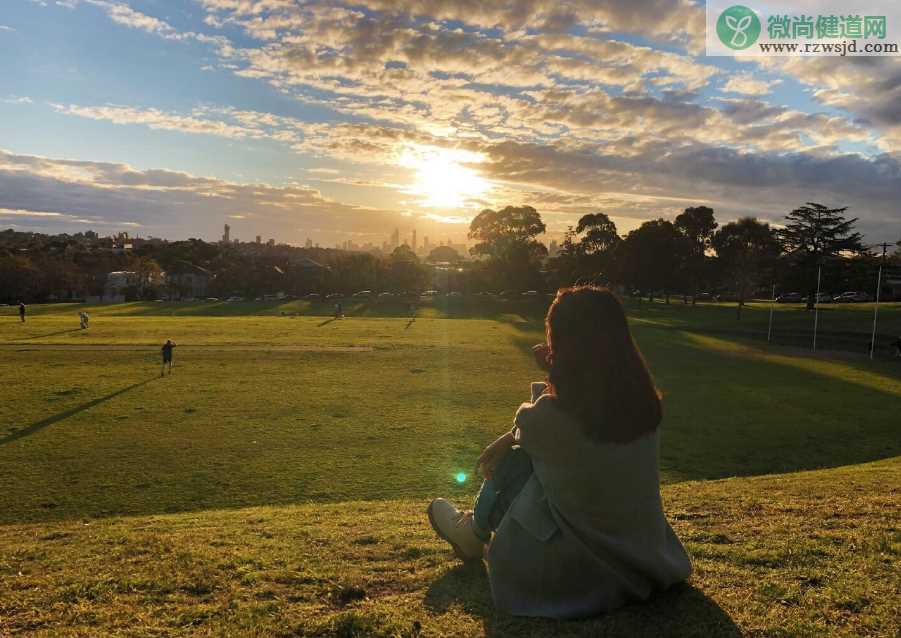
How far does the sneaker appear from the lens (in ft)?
15.4

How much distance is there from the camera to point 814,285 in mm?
63500

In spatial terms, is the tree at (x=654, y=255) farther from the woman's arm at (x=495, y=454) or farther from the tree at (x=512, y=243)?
the woman's arm at (x=495, y=454)

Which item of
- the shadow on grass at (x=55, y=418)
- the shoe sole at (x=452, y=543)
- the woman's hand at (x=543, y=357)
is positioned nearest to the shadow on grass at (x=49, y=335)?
the shadow on grass at (x=55, y=418)

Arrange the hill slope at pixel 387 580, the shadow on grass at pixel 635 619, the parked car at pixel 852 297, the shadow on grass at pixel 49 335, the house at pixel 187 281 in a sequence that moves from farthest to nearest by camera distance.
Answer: the house at pixel 187 281 < the parked car at pixel 852 297 < the shadow on grass at pixel 49 335 < the hill slope at pixel 387 580 < the shadow on grass at pixel 635 619

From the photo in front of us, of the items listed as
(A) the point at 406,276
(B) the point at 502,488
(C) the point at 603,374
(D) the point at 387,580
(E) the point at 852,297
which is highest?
(E) the point at 852,297

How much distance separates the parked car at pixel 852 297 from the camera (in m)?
79.6

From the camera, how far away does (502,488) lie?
13.6 ft

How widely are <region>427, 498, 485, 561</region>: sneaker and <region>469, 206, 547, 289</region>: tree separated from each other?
259 ft

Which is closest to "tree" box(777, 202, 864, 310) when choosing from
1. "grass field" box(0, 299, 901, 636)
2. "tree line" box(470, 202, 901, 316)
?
"tree line" box(470, 202, 901, 316)

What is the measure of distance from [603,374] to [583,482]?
682mm

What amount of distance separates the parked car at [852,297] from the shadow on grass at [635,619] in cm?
8962

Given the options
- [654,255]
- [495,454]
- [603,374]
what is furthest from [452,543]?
[654,255]

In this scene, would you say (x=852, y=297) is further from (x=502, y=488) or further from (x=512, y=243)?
(x=502, y=488)

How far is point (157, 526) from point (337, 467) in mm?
4239
